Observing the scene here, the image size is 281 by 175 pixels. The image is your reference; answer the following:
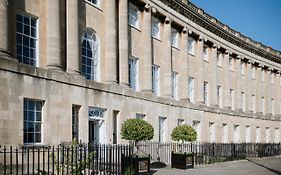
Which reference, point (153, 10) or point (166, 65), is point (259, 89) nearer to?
point (166, 65)

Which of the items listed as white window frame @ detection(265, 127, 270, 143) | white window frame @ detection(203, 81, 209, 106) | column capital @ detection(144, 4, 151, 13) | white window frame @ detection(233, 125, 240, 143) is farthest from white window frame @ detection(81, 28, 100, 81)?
white window frame @ detection(265, 127, 270, 143)

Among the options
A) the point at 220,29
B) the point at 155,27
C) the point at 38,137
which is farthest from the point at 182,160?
the point at 220,29

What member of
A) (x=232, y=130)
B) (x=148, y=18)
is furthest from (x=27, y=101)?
(x=232, y=130)

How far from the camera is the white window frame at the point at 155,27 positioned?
30.9 meters

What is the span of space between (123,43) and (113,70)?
236 cm

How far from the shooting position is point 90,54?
2345cm

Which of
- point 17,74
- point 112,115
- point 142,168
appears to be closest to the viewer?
point 17,74

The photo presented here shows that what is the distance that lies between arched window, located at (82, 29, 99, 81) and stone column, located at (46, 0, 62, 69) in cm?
314

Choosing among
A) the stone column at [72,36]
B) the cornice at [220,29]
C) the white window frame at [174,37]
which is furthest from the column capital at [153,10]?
the stone column at [72,36]

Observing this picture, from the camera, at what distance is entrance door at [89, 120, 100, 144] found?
21.9 metres

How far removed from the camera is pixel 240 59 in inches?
1813

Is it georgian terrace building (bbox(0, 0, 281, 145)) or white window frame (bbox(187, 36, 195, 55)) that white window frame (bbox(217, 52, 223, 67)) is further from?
white window frame (bbox(187, 36, 195, 55))

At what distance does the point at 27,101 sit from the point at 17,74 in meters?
1.41

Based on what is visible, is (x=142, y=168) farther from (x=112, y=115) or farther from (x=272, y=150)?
(x=272, y=150)
